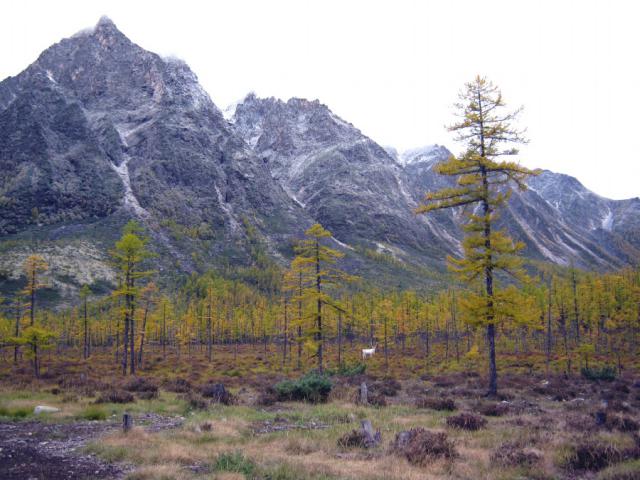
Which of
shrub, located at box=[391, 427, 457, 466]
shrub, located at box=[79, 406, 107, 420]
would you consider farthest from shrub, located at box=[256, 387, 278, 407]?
shrub, located at box=[391, 427, 457, 466]

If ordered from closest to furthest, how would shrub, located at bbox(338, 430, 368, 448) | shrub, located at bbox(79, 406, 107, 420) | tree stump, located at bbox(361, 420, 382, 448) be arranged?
tree stump, located at bbox(361, 420, 382, 448) → shrub, located at bbox(338, 430, 368, 448) → shrub, located at bbox(79, 406, 107, 420)

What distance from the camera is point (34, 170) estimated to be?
5664 inches

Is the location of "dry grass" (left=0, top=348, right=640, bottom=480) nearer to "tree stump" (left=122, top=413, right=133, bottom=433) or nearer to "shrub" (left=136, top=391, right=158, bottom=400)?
"tree stump" (left=122, top=413, right=133, bottom=433)

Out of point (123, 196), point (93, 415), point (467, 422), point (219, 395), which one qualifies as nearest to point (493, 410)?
point (467, 422)

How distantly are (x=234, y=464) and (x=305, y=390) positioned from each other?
10796 mm

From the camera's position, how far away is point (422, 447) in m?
9.23

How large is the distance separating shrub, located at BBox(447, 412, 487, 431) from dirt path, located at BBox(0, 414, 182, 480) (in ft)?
28.7

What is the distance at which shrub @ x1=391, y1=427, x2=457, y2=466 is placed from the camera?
880cm

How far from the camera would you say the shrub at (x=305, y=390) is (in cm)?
1889

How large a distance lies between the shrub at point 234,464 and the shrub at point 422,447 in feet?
10.9

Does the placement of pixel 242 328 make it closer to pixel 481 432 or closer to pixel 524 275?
pixel 524 275

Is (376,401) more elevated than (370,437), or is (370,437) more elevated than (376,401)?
(370,437)

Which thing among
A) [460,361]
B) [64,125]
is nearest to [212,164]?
[64,125]

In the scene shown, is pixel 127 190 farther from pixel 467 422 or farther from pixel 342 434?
pixel 467 422
